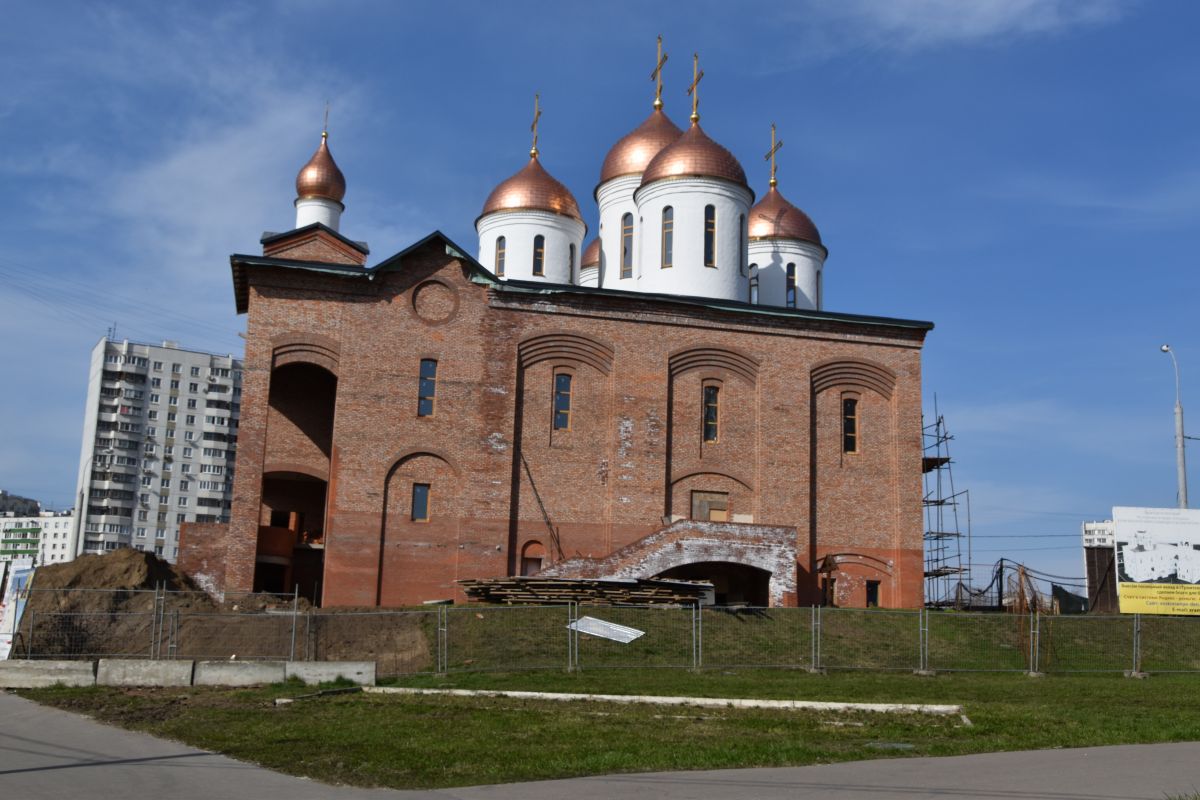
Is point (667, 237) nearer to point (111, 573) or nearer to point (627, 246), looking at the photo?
point (627, 246)

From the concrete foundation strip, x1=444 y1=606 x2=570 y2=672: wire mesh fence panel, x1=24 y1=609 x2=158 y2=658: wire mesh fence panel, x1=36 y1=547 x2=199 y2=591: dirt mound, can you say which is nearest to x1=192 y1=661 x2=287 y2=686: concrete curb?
the concrete foundation strip

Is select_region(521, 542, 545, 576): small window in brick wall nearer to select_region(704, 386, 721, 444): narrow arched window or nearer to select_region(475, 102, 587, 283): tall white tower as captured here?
select_region(704, 386, 721, 444): narrow arched window

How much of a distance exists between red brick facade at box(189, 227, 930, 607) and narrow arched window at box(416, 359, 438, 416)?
0.17 meters

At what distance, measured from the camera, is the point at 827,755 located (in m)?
11.8

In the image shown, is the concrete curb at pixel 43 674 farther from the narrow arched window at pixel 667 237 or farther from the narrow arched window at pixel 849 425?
the narrow arched window at pixel 667 237

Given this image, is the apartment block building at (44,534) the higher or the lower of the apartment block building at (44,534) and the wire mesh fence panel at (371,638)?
the higher

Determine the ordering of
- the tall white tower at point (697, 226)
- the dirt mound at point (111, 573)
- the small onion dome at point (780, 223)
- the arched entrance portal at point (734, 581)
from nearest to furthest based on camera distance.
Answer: the dirt mound at point (111, 573) < the arched entrance portal at point (734, 581) < the tall white tower at point (697, 226) < the small onion dome at point (780, 223)

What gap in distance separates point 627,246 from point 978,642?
19722 mm

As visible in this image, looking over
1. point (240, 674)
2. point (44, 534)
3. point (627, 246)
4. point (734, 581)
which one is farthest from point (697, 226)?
point (44, 534)

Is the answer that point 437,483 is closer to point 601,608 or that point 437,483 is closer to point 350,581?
point 350,581

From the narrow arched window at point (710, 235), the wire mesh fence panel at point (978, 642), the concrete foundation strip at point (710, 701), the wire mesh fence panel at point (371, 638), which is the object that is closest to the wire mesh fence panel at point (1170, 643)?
the wire mesh fence panel at point (978, 642)

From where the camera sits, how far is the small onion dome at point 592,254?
161 ft

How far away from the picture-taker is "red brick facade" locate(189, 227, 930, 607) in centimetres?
3319

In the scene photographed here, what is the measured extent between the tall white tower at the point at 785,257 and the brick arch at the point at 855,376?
26.5 feet
